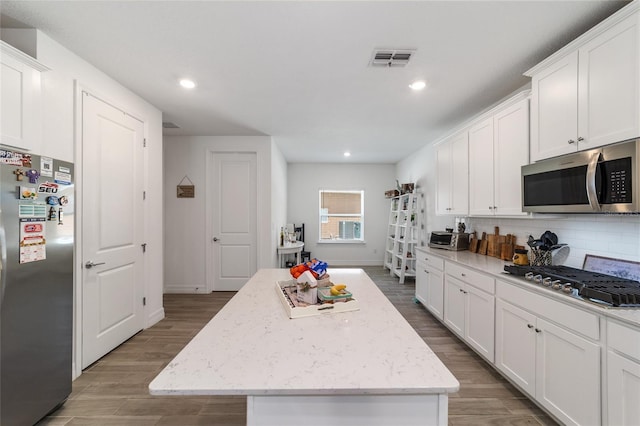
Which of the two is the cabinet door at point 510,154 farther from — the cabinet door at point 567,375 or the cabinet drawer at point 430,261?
the cabinet door at point 567,375

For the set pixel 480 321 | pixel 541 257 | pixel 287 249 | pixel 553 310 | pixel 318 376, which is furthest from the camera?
pixel 287 249

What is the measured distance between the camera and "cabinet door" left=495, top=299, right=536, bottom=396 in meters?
1.82

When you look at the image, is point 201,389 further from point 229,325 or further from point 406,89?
point 406,89

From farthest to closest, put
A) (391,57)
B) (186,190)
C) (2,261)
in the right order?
(186,190), (391,57), (2,261)

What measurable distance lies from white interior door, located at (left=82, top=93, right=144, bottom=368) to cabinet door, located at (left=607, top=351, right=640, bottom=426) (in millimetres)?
3535

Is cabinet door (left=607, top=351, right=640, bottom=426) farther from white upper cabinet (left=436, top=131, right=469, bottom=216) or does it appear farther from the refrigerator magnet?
the refrigerator magnet

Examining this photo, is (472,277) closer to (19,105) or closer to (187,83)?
(187,83)

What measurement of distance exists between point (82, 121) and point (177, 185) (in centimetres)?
213

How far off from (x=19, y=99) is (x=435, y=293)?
3.97m

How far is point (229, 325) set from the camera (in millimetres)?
1214

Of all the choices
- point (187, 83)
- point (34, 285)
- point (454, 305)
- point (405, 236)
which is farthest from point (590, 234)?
point (34, 285)

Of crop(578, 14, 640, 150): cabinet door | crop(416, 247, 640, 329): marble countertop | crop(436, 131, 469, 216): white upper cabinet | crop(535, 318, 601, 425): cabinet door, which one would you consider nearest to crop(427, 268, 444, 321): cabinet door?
crop(416, 247, 640, 329): marble countertop

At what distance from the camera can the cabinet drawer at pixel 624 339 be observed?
1.23 meters

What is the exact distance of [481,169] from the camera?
2.83 meters
